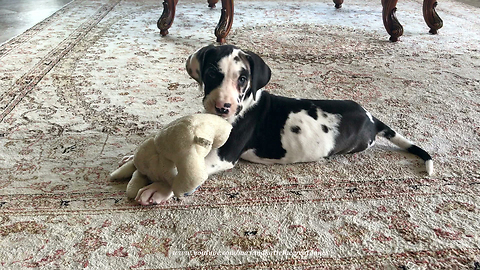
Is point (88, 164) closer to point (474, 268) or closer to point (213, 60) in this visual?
point (213, 60)

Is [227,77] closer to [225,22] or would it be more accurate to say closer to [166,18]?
[225,22]

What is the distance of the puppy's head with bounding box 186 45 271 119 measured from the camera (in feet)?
4.56

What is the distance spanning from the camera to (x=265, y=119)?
5.13 ft

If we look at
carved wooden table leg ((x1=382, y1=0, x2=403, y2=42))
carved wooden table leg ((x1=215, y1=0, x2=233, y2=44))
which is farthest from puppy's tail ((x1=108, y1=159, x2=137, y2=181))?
carved wooden table leg ((x1=382, y1=0, x2=403, y2=42))

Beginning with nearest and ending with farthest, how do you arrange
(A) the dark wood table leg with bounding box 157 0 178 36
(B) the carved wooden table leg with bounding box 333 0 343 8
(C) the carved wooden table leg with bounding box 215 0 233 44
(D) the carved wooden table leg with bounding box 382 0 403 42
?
(C) the carved wooden table leg with bounding box 215 0 233 44 < (D) the carved wooden table leg with bounding box 382 0 403 42 < (A) the dark wood table leg with bounding box 157 0 178 36 < (B) the carved wooden table leg with bounding box 333 0 343 8

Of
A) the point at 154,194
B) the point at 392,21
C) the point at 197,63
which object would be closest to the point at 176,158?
the point at 154,194

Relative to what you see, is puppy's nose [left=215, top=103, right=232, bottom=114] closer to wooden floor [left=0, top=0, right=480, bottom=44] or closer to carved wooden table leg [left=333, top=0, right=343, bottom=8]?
wooden floor [left=0, top=0, right=480, bottom=44]

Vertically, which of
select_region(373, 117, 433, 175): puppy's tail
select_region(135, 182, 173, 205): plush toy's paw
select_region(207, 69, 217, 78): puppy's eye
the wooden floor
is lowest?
the wooden floor

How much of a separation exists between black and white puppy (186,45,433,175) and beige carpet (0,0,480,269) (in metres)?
0.06

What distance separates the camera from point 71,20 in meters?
4.09

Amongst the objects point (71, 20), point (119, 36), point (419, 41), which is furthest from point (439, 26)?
point (71, 20)

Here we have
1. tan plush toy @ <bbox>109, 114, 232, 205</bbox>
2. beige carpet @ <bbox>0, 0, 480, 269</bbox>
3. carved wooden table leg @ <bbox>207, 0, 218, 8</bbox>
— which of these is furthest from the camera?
carved wooden table leg @ <bbox>207, 0, 218, 8</bbox>

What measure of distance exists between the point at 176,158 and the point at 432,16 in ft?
10.8

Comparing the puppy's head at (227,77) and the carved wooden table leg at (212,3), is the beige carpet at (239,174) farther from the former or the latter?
the carved wooden table leg at (212,3)
